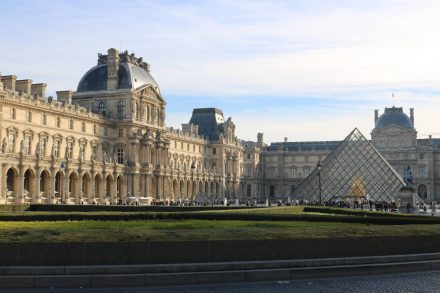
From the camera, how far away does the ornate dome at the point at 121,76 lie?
68.8 m

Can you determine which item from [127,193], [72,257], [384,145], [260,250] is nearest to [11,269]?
[72,257]

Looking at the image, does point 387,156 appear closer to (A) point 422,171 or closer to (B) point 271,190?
(A) point 422,171

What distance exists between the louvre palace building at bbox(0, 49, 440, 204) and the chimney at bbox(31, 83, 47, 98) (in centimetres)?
9

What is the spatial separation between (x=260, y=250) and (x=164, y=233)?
233 cm

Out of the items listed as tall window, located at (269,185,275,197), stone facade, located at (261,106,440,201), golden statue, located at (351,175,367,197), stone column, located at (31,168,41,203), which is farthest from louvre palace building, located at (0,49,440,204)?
golden statue, located at (351,175,367,197)

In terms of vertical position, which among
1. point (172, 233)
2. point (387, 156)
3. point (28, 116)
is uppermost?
point (28, 116)

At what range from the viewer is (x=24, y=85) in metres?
57.4

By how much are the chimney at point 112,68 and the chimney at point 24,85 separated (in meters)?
12.4

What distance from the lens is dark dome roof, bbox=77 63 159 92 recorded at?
68750mm

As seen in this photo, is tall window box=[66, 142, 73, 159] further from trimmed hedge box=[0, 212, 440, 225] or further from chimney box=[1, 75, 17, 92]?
trimmed hedge box=[0, 212, 440, 225]

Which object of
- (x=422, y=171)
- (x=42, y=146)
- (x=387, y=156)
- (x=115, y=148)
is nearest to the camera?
(x=42, y=146)

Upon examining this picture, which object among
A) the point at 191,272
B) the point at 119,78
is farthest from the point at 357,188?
the point at 191,272

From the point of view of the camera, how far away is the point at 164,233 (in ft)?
50.0

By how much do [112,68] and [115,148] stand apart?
8.66 m
